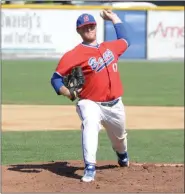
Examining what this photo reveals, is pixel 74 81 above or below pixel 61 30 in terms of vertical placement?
below

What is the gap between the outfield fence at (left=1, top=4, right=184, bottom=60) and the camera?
27906 millimetres

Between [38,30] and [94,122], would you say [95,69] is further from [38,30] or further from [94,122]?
[38,30]

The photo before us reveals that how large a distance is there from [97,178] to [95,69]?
121 cm

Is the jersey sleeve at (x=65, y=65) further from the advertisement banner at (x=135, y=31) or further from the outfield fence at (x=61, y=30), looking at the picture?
the advertisement banner at (x=135, y=31)

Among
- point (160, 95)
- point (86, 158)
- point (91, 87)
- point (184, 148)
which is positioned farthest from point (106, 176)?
point (160, 95)

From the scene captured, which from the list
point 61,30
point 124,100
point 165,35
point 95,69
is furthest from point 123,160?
point 165,35

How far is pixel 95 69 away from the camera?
7.08 meters

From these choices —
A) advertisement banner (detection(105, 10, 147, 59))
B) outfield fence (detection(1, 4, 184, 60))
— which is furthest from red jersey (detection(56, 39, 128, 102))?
advertisement banner (detection(105, 10, 147, 59))

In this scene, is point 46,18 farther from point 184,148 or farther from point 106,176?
point 106,176

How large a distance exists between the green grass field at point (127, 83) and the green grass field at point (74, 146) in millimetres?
4356

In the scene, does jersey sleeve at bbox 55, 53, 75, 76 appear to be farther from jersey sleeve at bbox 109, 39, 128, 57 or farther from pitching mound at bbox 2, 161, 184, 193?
pitching mound at bbox 2, 161, 184, 193

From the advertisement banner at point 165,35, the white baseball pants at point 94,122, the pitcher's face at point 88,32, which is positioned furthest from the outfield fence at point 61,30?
the pitcher's face at point 88,32

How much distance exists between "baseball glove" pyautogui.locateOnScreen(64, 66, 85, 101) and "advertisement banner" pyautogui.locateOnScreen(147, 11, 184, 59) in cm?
2171

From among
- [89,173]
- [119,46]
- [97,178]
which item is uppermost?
[119,46]
